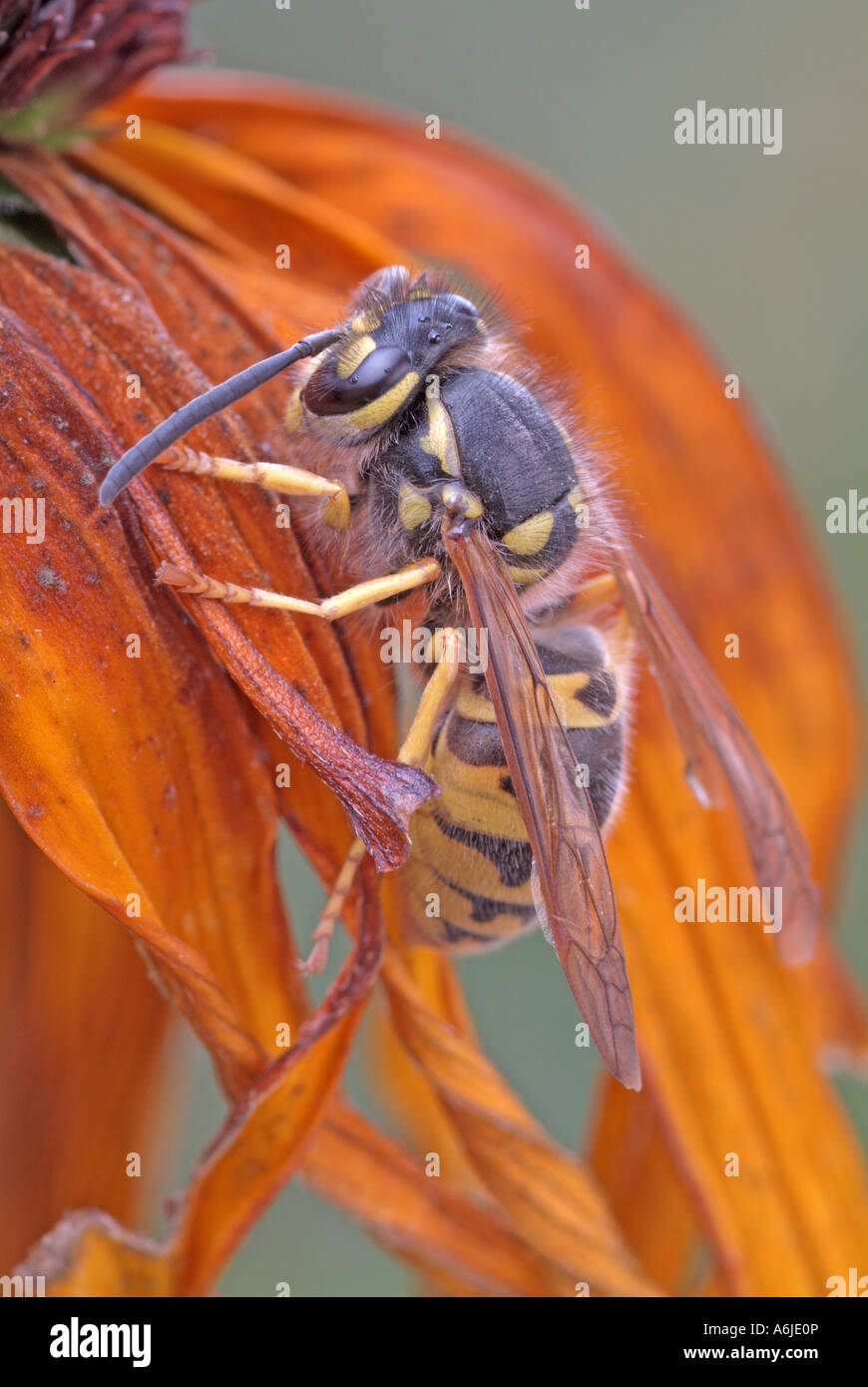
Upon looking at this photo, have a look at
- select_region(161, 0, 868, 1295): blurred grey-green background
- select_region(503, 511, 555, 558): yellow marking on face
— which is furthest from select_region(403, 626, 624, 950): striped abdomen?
select_region(161, 0, 868, 1295): blurred grey-green background

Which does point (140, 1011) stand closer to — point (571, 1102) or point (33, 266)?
point (33, 266)

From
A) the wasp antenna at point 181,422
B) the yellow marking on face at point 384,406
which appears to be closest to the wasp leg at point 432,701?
the yellow marking on face at point 384,406

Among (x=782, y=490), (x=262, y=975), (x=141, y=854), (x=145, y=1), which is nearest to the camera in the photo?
(x=141, y=854)

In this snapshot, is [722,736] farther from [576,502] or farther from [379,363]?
[379,363]

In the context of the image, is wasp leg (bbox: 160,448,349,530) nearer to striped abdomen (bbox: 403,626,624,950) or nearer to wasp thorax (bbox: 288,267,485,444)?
wasp thorax (bbox: 288,267,485,444)

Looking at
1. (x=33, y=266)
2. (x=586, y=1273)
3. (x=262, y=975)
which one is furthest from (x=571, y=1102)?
(x=33, y=266)

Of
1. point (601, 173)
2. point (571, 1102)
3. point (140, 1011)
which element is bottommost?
point (571, 1102)
